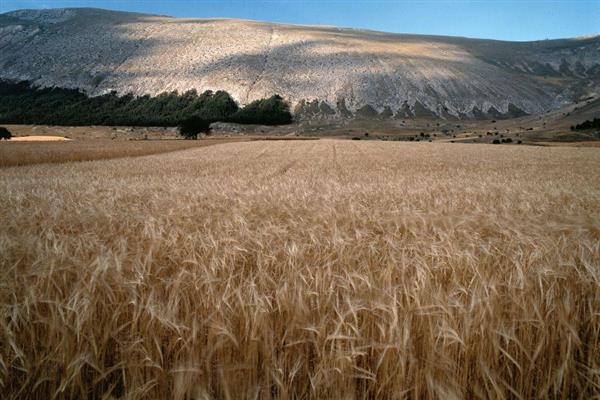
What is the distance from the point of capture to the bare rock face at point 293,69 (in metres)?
151

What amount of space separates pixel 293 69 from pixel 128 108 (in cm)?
7865

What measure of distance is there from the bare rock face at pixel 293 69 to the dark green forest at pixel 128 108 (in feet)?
19.1

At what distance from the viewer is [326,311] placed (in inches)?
85.1

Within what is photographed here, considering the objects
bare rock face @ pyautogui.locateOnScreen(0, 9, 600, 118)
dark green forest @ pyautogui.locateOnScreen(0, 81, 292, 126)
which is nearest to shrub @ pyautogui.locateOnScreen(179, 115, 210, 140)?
dark green forest @ pyautogui.locateOnScreen(0, 81, 292, 126)

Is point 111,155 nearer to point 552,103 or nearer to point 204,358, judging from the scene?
point 204,358

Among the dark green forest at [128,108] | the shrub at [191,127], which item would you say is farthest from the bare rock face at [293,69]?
the shrub at [191,127]

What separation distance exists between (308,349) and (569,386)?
54.7 inches

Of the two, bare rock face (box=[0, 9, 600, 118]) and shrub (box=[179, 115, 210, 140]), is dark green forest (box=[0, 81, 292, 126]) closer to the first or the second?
bare rock face (box=[0, 9, 600, 118])

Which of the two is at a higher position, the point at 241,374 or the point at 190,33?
the point at 190,33

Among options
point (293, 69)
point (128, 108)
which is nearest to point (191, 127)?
point (128, 108)

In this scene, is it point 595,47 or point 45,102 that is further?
point 595,47

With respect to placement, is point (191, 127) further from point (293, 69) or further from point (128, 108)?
point (293, 69)

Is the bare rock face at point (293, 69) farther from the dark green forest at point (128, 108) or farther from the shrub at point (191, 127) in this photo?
the shrub at point (191, 127)

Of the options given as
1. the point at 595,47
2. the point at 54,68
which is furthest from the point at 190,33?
the point at 595,47
